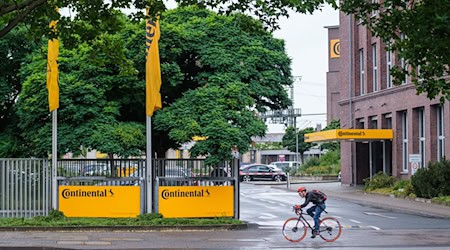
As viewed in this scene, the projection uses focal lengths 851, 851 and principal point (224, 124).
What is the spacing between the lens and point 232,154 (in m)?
24.5

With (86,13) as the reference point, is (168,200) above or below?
below

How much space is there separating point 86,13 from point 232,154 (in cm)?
749

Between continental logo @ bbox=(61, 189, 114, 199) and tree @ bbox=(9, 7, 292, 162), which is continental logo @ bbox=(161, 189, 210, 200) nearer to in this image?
tree @ bbox=(9, 7, 292, 162)

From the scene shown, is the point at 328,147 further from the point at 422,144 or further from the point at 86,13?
the point at 86,13

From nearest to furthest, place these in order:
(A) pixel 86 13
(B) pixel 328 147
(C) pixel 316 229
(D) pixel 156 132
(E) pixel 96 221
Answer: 1. (A) pixel 86 13
2. (C) pixel 316 229
3. (E) pixel 96 221
4. (D) pixel 156 132
5. (B) pixel 328 147

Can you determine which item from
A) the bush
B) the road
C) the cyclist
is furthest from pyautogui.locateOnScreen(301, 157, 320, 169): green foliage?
the cyclist

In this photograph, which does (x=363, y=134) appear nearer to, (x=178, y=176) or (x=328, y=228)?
(x=178, y=176)

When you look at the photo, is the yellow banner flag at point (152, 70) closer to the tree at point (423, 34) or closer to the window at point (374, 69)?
the tree at point (423, 34)

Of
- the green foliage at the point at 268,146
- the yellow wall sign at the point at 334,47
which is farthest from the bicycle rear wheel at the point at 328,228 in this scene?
the green foliage at the point at 268,146

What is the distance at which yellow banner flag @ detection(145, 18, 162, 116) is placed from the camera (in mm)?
23531

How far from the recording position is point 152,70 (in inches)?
933

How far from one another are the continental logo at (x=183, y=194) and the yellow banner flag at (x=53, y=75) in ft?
12.8

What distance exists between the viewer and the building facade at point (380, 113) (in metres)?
41.3

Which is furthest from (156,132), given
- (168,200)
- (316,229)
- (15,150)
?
(316,229)
